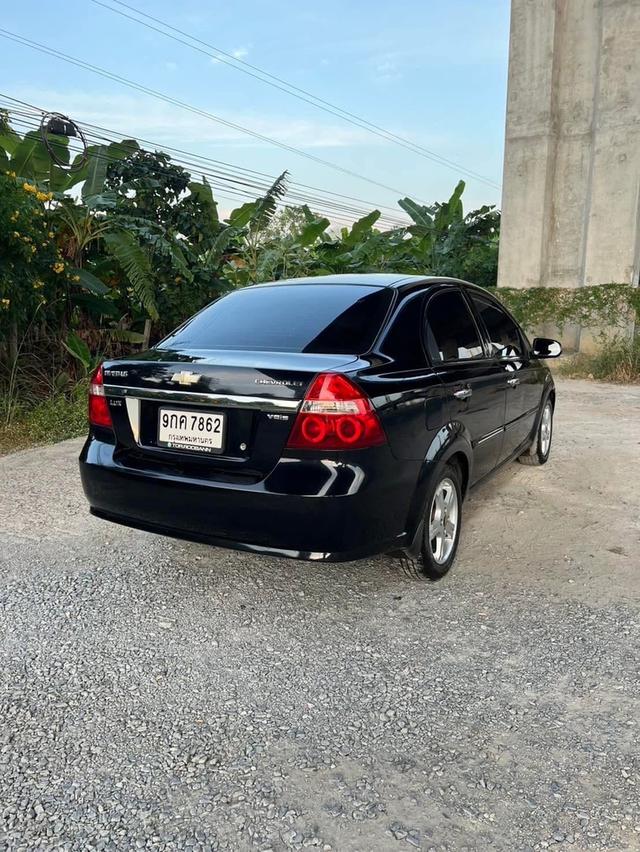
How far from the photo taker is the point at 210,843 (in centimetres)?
193

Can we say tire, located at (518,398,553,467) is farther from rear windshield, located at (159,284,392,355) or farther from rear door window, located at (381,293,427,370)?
rear windshield, located at (159,284,392,355)

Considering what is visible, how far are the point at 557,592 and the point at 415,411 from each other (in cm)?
128

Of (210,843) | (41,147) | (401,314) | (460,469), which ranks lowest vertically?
(210,843)

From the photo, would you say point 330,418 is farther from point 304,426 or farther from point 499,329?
point 499,329

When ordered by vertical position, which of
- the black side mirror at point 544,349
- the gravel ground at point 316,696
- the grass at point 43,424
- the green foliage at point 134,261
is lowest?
the gravel ground at point 316,696

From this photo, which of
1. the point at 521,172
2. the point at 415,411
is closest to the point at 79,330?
the point at 415,411

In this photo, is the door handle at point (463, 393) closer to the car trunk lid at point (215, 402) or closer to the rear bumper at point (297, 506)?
the rear bumper at point (297, 506)

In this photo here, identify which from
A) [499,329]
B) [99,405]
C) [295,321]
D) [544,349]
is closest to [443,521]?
Result: [295,321]

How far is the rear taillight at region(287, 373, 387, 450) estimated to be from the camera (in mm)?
2930

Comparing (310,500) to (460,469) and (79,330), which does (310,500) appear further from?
(79,330)

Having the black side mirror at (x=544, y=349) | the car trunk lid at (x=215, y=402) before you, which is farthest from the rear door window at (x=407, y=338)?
the black side mirror at (x=544, y=349)

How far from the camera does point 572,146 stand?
48.4 feet

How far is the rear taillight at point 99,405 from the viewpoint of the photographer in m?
3.51

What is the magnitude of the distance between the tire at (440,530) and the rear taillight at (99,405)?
1.67m
